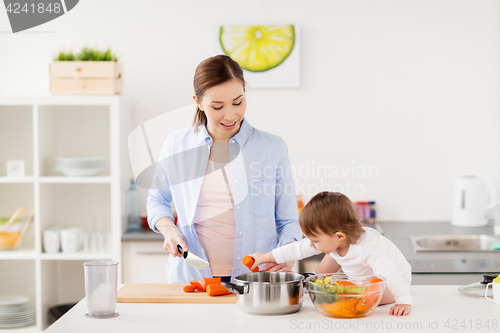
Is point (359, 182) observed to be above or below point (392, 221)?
above

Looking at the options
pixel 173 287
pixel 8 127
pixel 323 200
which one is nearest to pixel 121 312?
pixel 173 287

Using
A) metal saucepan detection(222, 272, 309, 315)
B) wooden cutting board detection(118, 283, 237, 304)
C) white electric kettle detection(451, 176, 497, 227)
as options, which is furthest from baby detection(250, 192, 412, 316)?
white electric kettle detection(451, 176, 497, 227)

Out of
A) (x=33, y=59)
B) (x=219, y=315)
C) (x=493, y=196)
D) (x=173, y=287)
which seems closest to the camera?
(x=219, y=315)

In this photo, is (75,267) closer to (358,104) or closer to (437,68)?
(358,104)

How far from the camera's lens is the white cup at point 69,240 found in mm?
2869

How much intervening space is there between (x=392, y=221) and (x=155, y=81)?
1.62 metres

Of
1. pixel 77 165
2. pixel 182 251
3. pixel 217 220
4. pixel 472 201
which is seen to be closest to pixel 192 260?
pixel 182 251

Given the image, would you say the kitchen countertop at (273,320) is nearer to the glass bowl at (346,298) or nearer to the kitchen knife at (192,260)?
the glass bowl at (346,298)

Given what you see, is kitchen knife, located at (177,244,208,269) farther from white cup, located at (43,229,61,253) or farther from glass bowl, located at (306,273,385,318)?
white cup, located at (43,229,61,253)

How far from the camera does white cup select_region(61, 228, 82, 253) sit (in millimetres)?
2869

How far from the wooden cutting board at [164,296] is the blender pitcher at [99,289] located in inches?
4.8

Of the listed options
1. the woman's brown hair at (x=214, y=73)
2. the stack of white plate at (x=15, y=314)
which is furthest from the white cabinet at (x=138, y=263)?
the woman's brown hair at (x=214, y=73)

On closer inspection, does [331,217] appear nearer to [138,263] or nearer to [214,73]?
[214,73]

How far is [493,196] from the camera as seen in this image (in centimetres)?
294
